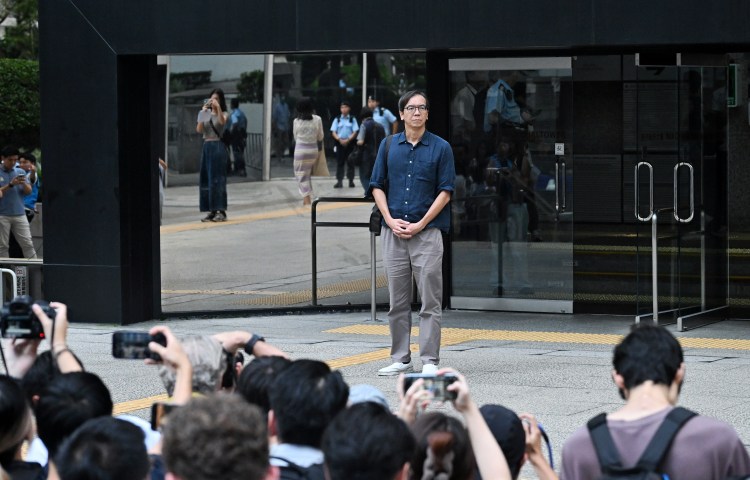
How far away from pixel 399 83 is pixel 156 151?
2.29 meters

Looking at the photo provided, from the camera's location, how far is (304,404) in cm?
414

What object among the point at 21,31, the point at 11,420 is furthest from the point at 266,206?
the point at 21,31

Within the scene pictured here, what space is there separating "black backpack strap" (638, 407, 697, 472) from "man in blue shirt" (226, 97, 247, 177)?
9206 mm

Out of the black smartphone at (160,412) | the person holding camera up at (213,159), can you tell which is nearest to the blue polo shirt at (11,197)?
the person holding camera up at (213,159)

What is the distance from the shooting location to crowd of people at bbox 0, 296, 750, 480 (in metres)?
3.62

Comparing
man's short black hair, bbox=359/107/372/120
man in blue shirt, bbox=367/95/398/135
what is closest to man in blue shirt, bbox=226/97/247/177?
man's short black hair, bbox=359/107/372/120

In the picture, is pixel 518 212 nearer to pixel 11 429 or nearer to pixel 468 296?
pixel 468 296

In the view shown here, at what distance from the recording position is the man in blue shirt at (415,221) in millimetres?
9336

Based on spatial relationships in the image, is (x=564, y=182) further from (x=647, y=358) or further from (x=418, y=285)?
(x=647, y=358)

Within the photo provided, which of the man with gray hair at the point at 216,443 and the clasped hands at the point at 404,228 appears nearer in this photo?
the man with gray hair at the point at 216,443

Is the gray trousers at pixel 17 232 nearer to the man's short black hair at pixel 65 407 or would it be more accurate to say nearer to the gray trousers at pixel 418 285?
the gray trousers at pixel 418 285

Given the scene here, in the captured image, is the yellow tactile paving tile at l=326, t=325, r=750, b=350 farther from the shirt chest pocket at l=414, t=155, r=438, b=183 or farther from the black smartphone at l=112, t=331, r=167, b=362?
the black smartphone at l=112, t=331, r=167, b=362

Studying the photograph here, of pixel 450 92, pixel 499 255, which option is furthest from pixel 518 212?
pixel 450 92

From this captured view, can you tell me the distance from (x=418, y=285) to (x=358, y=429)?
582 centimetres
